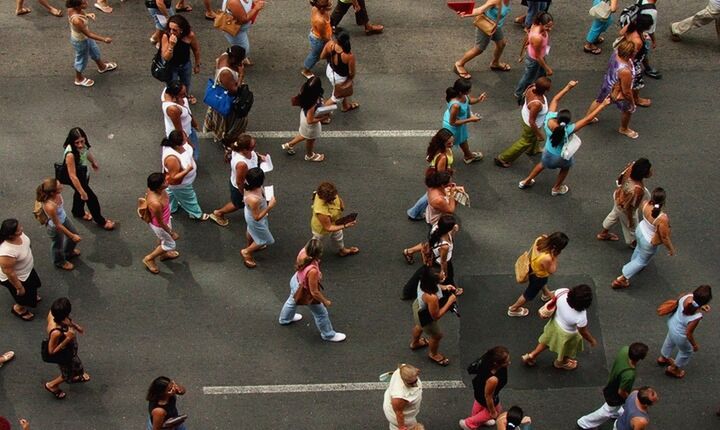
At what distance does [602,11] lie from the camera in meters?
14.5

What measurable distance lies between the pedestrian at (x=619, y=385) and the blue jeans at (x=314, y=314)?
306cm

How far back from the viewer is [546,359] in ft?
35.8

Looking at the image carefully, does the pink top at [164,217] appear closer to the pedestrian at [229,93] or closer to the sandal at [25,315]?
the sandal at [25,315]

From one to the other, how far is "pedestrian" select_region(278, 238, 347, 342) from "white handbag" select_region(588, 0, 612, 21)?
6.81 m

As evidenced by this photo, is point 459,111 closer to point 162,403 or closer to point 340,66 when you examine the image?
point 340,66

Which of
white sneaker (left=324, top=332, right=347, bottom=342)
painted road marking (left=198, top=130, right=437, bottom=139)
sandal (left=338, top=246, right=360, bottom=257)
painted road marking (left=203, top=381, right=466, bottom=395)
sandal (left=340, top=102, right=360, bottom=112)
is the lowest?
painted road marking (left=203, top=381, right=466, bottom=395)

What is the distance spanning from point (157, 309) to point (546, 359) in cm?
474

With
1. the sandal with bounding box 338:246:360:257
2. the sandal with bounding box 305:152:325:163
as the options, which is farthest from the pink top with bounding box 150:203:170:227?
the sandal with bounding box 305:152:325:163

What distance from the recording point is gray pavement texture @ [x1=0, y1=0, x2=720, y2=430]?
10523mm

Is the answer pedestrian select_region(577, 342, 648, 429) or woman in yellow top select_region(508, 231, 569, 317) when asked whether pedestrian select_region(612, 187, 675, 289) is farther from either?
pedestrian select_region(577, 342, 648, 429)

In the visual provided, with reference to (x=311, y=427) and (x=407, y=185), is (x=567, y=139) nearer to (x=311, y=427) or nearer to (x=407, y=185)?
(x=407, y=185)

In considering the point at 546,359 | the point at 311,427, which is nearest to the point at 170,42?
the point at 311,427

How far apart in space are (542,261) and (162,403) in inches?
177

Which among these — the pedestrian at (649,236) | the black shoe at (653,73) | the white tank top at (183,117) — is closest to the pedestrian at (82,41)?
the white tank top at (183,117)
